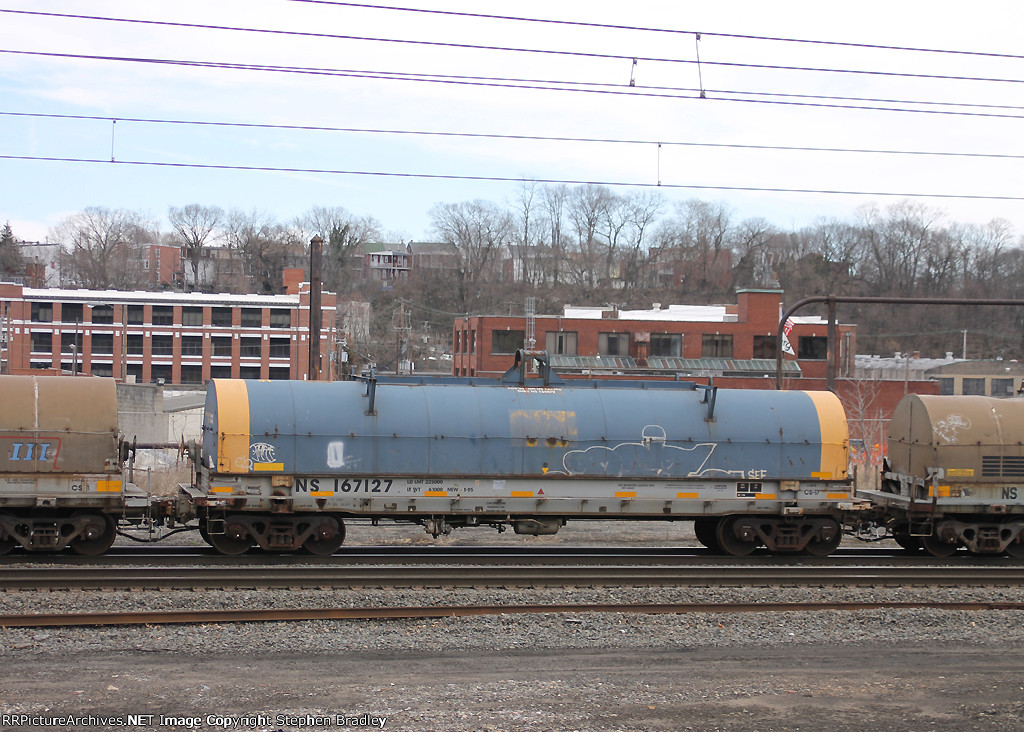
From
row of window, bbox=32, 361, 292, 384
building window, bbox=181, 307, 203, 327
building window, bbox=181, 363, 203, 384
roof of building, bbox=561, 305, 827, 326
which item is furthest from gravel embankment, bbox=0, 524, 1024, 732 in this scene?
building window, bbox=181, 307, 203, 327

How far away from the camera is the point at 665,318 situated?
2499 inches

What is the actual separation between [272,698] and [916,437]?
46.8 feet

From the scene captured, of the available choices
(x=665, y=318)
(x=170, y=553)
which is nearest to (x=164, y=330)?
(x=665, y=318)

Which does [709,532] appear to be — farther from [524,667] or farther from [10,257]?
[10,257]

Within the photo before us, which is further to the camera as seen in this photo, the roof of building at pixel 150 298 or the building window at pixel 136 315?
the building window at pixel 136 315

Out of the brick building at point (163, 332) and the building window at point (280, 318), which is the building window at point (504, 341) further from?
the building window at point (280, 318)

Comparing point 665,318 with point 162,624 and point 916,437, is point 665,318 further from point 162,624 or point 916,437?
point 162,624

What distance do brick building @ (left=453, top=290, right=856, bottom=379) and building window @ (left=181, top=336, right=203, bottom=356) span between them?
3175 centimetres

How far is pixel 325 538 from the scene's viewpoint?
54.4ft

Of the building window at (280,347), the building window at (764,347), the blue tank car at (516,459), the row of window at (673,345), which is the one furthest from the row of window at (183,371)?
the blue tank car at (516,459)

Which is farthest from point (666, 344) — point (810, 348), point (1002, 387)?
point (1002, 387)

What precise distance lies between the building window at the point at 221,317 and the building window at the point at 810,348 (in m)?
49.2

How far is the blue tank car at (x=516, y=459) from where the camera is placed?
16250 mm

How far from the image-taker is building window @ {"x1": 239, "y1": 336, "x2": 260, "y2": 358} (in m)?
82.7
